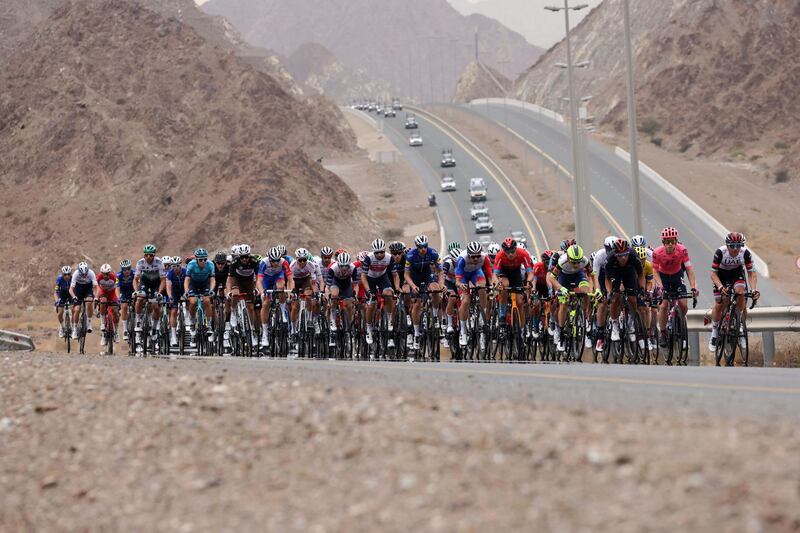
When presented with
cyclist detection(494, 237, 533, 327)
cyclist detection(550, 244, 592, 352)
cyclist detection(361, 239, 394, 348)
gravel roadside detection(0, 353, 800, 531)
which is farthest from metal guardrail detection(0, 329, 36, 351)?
gravel roadside detection(0, 353, 800, 531)

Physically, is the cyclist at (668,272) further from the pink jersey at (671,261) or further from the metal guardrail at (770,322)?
the metal guardrail at (770,322)

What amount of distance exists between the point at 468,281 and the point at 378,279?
5.84 feet

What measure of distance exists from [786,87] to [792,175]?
16.1 m

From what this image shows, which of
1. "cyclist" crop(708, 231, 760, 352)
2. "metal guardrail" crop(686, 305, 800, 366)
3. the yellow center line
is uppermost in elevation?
"cyclist" crop(708, 231, 760, 352)

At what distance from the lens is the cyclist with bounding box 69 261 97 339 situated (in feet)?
86.8

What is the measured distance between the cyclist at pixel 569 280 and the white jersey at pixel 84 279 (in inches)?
412

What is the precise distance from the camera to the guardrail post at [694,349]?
21.0 meters

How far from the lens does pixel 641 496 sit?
A: 6078mm

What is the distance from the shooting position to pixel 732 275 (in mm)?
18531

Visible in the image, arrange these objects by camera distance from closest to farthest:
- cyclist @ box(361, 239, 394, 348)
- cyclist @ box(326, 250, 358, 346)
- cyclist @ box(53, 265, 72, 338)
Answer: cyclist @ box(361, 239, 394, 348) < cyclist @ box(326, 250, 358, 346) < cyclist @ box(53, 265, 72, 338)

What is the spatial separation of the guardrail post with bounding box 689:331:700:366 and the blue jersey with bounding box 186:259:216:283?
345 inches

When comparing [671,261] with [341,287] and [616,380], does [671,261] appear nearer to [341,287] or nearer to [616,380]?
[341,287]

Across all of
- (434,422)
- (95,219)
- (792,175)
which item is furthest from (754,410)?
(792,175)

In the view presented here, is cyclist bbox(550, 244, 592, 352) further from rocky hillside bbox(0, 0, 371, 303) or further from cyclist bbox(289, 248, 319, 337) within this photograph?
rocky hillside bbox(0, 0, 371, 303)
